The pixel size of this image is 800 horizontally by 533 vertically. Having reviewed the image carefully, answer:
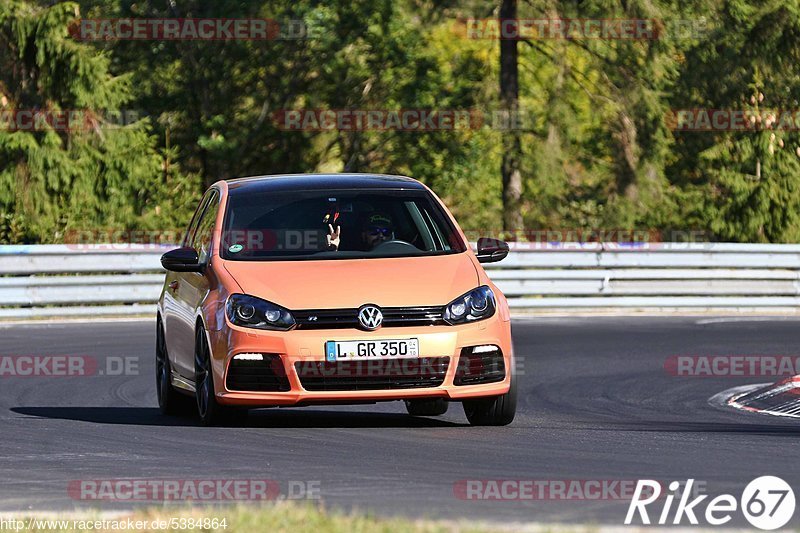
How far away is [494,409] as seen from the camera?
10.4 m

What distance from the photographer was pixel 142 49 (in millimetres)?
33531

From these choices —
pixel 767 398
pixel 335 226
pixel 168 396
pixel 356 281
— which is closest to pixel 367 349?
pixel 356 281

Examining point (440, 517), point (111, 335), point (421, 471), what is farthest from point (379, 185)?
point (111, 335)

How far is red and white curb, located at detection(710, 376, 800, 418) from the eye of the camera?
1174 centimetres

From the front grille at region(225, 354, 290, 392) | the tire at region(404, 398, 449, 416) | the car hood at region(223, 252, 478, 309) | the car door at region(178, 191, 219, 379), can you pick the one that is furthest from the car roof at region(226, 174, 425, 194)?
the front grille at region(225, 354, 290, 392)

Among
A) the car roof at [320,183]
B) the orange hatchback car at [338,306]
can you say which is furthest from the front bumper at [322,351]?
the car roof at [320,183]

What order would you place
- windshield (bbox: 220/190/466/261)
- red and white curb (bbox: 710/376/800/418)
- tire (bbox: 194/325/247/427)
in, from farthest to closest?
red and white curb (bbox: 710/376/800/418)
windshield (bbox: 220/190/466/261)
tire (bbox: 194/325/247/427)

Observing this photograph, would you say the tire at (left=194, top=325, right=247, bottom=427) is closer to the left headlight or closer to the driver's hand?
the left headlight

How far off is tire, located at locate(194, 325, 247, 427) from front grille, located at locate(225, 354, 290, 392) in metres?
0.23

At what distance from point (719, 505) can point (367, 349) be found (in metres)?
3.06

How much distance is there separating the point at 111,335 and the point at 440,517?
40.8 ft

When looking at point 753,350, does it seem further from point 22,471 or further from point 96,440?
point 22,471

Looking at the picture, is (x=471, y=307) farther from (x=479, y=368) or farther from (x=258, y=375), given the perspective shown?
(x=258, y=375)

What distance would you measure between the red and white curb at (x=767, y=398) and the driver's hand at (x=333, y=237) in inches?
128
